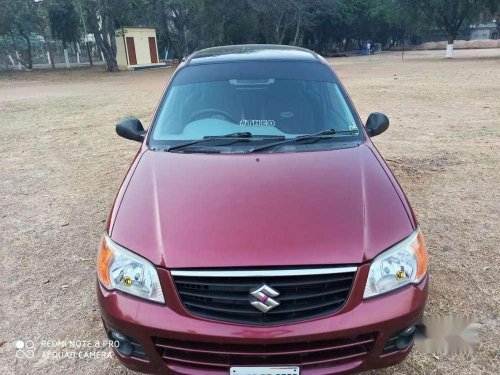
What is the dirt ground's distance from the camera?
298 cm

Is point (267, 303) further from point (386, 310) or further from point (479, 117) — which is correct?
point (479, 117)

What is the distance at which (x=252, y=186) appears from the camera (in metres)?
2.53

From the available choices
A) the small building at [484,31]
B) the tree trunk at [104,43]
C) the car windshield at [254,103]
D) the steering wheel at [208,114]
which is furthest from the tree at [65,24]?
the small building at [484,31]

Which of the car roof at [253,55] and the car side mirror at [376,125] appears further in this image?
the car roof at [253,55]

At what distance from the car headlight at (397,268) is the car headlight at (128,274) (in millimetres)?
987

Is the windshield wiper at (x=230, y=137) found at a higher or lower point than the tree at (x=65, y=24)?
lower

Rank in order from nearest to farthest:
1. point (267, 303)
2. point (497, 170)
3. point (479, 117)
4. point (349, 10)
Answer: point (267, 303)
point (497, 170)
point (479, 117)
point (349, 10)

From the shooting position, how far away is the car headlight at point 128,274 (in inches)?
82.7

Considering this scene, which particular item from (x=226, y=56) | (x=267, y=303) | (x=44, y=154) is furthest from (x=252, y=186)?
(x=44, y=154)

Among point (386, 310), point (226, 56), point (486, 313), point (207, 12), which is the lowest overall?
point (486, 313)

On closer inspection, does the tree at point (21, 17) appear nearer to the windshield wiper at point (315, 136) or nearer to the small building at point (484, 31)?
the windshield wiper at point (315, 136)

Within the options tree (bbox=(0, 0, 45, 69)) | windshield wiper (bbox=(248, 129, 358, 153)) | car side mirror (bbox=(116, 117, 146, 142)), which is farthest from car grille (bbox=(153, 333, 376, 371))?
tree (bbox=(0, 0, 45, 69))

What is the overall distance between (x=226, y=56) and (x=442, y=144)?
15.9 ft

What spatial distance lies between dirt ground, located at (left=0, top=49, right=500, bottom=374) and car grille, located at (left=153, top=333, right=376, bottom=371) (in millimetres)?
693
